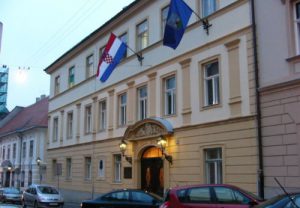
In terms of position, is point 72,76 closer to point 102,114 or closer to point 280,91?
point 102,114

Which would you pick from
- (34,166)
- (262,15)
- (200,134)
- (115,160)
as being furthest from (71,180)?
(262,15)

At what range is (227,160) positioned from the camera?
19.7m

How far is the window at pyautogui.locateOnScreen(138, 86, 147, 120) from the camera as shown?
26.5 metres

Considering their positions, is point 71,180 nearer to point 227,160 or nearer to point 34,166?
point 34,166

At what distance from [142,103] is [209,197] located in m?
13.4

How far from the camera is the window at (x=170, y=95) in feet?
78.4

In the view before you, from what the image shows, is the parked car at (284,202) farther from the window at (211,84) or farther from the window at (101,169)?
the window at (101,169)

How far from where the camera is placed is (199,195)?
14.2m

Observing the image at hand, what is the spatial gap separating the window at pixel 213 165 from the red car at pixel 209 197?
6.26 m

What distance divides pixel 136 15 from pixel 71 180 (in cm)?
1387

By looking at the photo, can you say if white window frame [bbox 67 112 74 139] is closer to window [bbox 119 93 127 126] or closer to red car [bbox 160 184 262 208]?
window [bbox 119 93 127 126]

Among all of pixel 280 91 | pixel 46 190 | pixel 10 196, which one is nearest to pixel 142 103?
pixel 46 190

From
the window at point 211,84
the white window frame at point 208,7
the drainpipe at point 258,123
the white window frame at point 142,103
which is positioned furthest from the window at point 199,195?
the white window frame at point 142,103

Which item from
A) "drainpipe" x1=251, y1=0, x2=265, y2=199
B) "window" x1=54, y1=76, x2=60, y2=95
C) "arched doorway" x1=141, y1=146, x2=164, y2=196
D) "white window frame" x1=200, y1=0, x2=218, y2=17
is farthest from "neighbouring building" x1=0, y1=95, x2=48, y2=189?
"drainpipe" x1=251, y1=0, x2=265, y2=199
